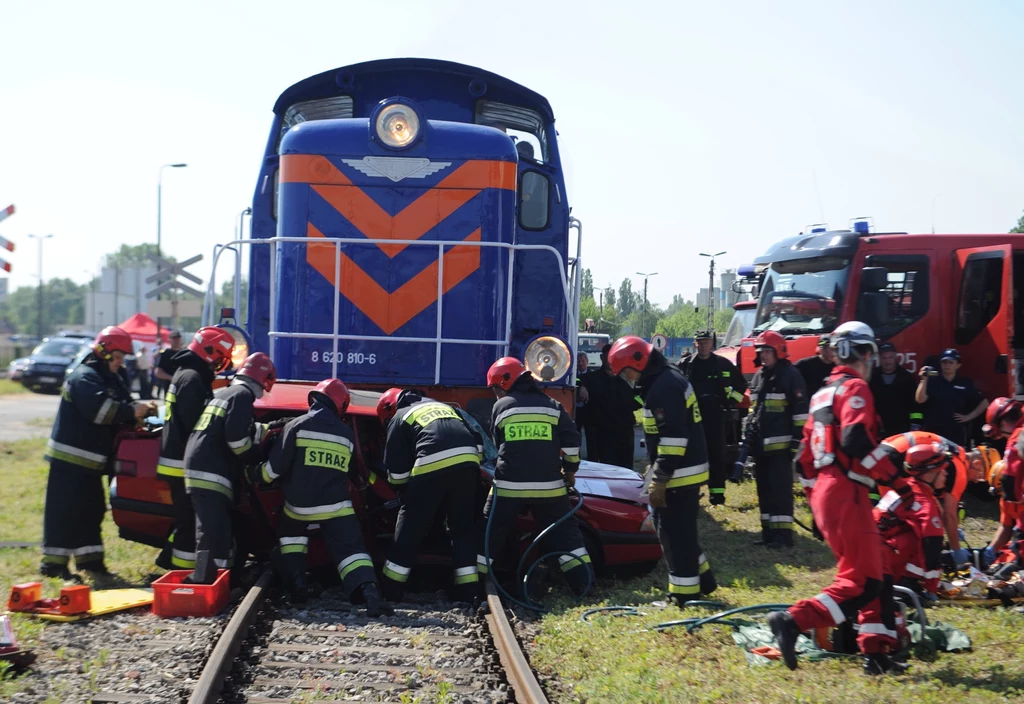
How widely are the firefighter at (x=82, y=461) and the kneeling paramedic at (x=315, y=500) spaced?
165cm

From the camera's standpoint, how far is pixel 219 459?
6926 millimetres

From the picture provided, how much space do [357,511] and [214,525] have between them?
1.15 m

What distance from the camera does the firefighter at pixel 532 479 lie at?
6.98m

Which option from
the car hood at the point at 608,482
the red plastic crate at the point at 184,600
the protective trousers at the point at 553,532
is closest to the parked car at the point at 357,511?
the car hood at the point at 608,482

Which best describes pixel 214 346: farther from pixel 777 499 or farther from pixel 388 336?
pixel 777 499

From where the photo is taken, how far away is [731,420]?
36.6 feet

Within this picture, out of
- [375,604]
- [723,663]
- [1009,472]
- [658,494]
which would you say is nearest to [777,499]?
[1009,472]

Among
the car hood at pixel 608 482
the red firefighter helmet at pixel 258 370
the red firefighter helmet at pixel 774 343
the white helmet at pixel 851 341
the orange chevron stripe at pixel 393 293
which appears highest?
the orange chevron stripe at pixel 393 293

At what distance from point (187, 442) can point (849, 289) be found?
7.68 meters

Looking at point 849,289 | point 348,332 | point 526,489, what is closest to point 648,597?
point 526,489

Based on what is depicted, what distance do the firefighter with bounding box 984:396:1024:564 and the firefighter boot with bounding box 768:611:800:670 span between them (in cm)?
270

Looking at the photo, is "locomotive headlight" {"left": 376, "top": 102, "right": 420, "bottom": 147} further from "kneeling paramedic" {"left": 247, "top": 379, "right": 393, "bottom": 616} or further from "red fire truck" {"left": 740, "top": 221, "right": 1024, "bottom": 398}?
"red fire truck" {"left": 740, "top": 221, "right": 1024, "bottom": 398}

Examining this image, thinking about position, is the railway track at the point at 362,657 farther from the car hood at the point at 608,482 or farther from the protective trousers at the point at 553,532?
the car hood at the point at 608,482

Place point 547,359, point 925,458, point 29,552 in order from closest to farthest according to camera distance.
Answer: point 925,458 < point 547,359 < point 29,552
